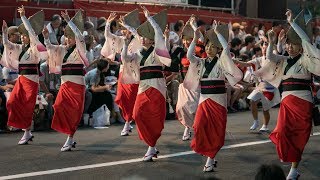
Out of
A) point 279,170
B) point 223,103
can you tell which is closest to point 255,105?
point 223,103

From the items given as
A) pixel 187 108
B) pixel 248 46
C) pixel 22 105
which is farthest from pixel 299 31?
pixel 248 46

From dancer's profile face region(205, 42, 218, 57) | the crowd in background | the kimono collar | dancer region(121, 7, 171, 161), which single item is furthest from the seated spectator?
the crowd in background

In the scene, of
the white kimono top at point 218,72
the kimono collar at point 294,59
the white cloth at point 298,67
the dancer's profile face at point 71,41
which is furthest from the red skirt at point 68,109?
the kimono collar at point 294,59

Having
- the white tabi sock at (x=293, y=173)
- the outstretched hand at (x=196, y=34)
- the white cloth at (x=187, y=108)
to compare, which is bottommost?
the white tabi sock at (x=293, y=173)

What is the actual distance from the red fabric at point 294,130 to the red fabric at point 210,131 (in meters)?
0.78

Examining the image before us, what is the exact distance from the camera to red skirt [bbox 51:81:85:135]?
9781 mm

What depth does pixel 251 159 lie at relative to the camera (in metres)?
9.16

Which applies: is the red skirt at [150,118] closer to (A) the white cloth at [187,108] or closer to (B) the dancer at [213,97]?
(B) the dancer at [213,97]

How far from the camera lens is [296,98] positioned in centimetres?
795

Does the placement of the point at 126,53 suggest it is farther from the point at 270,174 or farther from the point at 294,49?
the point at 270,174

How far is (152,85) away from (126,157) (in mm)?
1130

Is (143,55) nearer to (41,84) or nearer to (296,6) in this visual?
(41,84)

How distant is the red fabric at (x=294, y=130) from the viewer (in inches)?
310

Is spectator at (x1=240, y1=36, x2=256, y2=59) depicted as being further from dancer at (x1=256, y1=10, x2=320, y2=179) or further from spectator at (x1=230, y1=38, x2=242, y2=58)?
dancer at (x1=256, y1=10, x2=320, y2=179)
